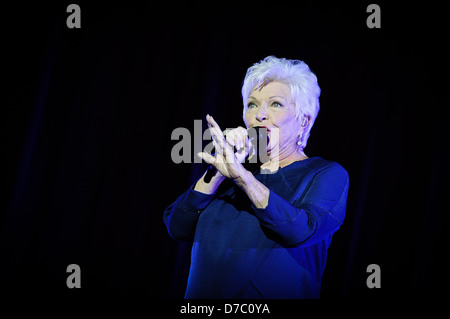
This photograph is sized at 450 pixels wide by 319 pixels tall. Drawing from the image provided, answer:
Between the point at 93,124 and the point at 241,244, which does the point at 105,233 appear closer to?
the point at 93,124

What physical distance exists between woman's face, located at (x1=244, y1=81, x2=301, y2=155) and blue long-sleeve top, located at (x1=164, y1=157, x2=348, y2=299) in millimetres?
97

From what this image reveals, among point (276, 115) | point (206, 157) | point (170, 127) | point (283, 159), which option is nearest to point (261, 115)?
point (276, 115)

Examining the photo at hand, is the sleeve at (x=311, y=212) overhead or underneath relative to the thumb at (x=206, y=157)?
underneath

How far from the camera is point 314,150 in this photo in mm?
1802

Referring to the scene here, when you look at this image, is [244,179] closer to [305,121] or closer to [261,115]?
[261,115]

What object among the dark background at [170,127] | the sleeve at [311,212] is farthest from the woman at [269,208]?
the dark background at [170,127]

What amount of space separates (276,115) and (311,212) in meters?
0.34

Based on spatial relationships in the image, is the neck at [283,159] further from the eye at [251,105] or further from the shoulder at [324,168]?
the eye at [251,105]

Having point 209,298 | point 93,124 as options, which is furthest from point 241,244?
point 93,124

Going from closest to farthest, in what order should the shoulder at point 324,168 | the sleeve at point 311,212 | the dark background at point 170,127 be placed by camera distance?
the sleeve at point 311,212, the shoulder at point 324,168, the dark background at point 170,127

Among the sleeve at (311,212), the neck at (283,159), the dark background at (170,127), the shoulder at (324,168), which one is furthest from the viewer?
the dark background at (170,127)

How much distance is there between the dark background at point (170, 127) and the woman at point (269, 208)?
2.31 ft

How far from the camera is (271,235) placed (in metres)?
0.91

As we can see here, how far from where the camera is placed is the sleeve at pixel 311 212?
2.75ft
